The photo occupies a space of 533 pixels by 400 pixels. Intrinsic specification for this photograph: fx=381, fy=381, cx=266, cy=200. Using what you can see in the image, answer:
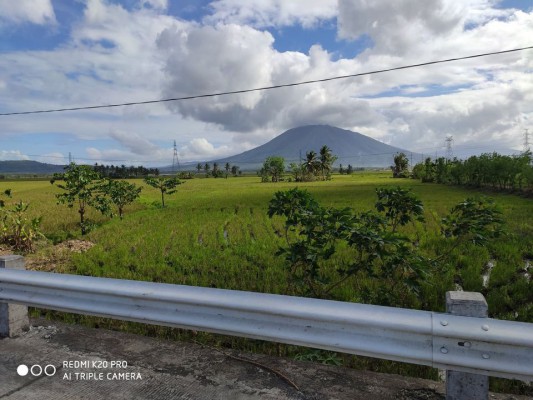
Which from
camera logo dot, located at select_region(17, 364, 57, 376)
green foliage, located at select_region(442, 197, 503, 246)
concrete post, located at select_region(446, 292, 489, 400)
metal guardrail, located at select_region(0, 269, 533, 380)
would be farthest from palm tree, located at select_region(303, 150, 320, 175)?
concrete post, located at select_region(446, 292, 489, 400)

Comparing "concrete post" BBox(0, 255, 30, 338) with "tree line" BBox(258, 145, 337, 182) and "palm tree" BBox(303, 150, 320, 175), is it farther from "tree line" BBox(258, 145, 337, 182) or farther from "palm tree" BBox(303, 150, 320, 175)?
"palm tree" BBox(303, 150, 320, 175)

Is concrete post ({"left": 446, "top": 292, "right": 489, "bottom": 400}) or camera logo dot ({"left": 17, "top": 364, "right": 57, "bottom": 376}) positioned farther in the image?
camera logo dot ({"left": 17, "top": 364, "right": 57, "bottom": 376})

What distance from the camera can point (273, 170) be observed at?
77.5 m

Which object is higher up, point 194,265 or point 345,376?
point 345,376

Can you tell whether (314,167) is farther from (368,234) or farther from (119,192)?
(368,234)

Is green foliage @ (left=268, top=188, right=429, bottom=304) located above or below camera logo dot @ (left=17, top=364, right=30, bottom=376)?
above

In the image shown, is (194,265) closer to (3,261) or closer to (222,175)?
(3,261)

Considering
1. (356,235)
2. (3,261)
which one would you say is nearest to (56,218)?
(3,261)

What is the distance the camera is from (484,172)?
117 feet

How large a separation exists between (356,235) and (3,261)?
3.24m

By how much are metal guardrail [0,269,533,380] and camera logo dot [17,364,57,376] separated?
412 millimetres

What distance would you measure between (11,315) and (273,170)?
245ft

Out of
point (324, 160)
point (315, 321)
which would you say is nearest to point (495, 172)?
point (315, 321)

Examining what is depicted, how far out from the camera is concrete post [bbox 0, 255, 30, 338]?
3173 millimetres
